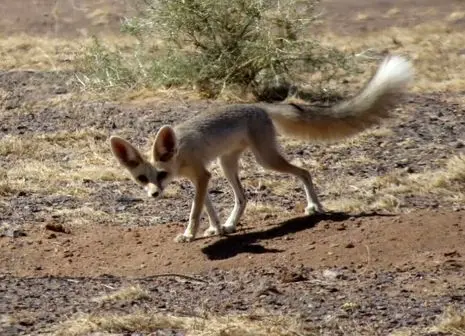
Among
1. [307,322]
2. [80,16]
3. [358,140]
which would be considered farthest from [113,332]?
[80,16]

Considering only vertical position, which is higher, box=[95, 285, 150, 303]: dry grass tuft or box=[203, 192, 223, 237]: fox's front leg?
box=[95, 285, 150, 303]: dry grass tuft

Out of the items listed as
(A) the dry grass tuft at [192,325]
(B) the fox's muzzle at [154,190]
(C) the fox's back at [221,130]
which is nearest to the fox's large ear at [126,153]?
(B) the fox's muzzle at [154,190]

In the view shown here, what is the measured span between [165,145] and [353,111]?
178 centimetres

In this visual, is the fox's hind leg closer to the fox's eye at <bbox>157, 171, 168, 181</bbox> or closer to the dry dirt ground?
the dry dirt ground

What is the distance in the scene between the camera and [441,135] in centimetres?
1427

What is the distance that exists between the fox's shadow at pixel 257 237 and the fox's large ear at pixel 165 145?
82 centimetres

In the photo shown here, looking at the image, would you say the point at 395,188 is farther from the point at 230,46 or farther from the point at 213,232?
the point at 230,46

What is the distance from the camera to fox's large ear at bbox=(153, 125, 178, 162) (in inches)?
350

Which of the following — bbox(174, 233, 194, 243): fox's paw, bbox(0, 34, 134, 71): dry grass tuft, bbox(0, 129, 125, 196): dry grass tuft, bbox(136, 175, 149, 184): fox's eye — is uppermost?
bbox(136, 175, 149, 184): fox's eye

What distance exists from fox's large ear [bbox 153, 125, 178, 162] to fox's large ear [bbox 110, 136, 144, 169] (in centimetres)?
15

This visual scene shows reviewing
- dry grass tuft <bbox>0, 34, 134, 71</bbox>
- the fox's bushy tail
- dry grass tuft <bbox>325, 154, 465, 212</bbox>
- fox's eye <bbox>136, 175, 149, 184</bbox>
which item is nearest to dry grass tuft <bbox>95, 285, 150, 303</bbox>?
fox's eye <bbox>136, 175, 149, 184</bbox>

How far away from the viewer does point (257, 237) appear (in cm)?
889

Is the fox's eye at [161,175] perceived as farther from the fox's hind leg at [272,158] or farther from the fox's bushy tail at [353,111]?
the fox's bushy tail at [353,111]

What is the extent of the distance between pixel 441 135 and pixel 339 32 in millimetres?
22343
